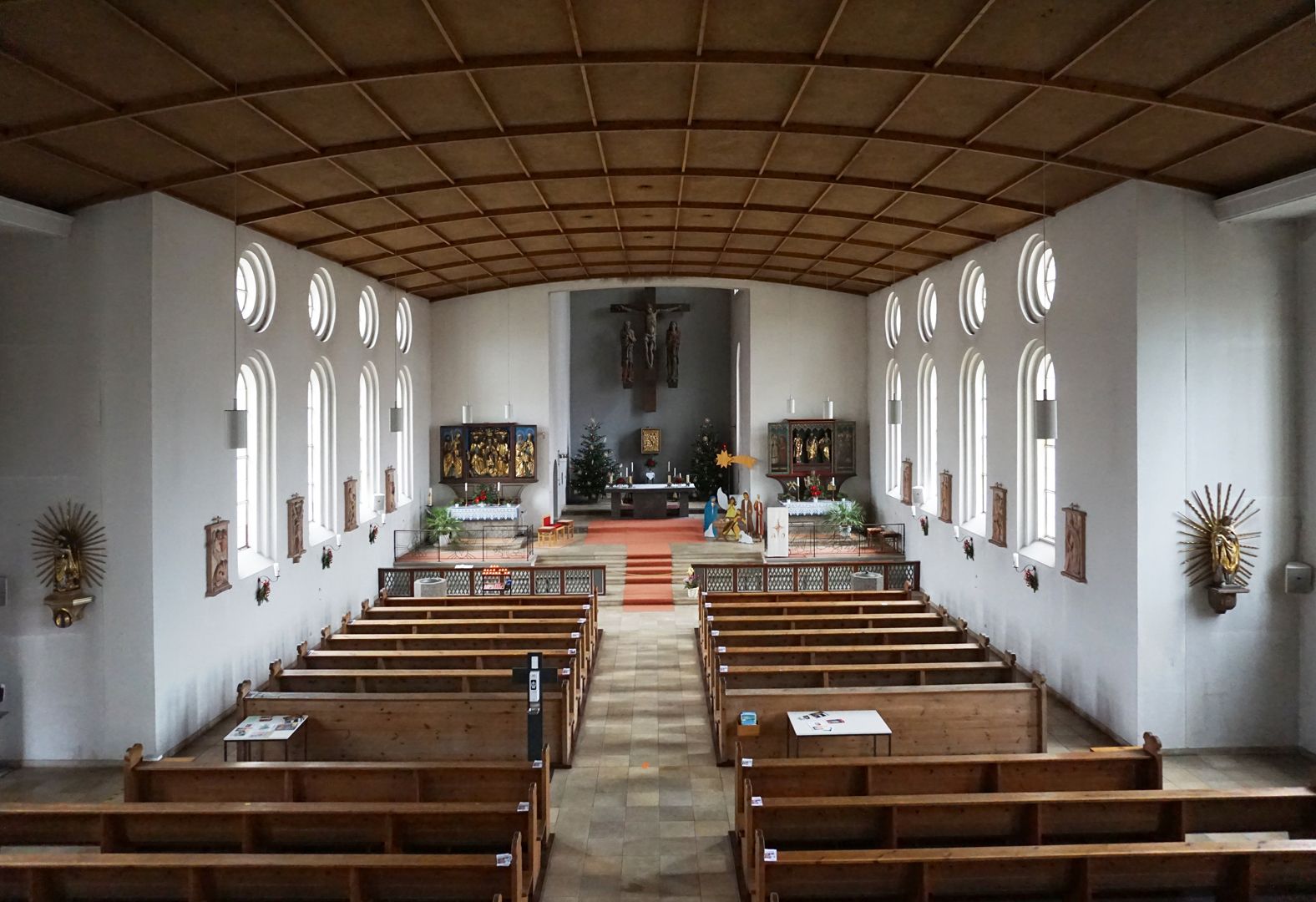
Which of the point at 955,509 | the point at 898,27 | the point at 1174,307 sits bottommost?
the point at 955,509

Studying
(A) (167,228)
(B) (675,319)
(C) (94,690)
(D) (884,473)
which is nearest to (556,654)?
(C) (94,690)

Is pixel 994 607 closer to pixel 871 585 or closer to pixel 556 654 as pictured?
pixel 871 585

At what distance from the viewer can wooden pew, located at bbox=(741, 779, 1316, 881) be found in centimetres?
684

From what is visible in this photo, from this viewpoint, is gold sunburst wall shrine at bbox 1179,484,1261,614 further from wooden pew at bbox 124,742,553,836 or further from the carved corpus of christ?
the carved corpus of christ

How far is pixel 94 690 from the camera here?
10414 millimetres

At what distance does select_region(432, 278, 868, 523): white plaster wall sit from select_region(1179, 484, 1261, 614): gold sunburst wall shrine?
13733 mm

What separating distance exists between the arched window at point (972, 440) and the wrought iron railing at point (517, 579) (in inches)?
270

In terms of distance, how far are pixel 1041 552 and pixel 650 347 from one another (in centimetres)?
1817

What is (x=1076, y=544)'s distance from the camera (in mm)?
11922

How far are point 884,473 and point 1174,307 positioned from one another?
41.0 ft

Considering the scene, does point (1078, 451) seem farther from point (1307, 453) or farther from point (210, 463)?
point (210, 463)

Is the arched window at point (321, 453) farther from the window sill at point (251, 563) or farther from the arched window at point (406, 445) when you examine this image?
the arched window at point (406, 445)

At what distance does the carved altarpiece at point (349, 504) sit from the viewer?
1695 centimetres

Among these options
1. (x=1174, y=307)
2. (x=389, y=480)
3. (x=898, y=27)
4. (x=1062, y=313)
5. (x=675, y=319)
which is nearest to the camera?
(x=898, y=27)
